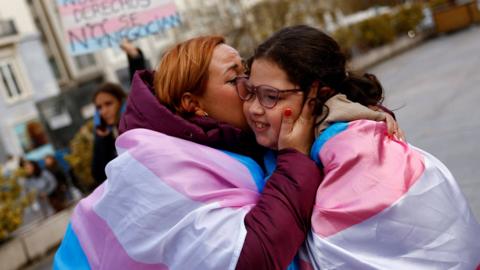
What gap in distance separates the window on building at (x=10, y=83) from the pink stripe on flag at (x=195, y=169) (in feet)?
102

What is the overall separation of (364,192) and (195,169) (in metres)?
0.43

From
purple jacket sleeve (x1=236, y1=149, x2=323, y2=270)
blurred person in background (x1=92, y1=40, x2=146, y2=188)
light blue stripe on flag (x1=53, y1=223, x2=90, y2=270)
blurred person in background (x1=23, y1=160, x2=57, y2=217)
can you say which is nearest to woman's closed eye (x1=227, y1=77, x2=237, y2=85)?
purple jacket sleeve (x1=236, y1=149, x2=323, y2=270)

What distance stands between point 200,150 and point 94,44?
11.9ft

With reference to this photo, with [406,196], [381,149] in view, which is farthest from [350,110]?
[406,196]

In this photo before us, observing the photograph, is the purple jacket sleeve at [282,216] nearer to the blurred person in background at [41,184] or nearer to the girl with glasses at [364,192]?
the girl with glasses at [364,192]

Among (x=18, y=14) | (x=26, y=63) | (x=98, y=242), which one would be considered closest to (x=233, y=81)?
(x=98, y=242)

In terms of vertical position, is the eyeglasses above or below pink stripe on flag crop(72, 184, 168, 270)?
above

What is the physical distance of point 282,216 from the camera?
139 centimetres

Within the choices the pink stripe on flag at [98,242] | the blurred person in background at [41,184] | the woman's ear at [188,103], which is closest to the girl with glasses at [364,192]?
the woman's ear at [188,103]

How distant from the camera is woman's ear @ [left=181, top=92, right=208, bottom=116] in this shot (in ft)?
5.54

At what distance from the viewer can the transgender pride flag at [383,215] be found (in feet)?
4.36

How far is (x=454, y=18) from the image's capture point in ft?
71.4

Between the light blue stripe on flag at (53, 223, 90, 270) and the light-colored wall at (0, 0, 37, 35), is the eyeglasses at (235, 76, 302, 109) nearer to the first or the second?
the light blue stripe on flag at (53, 223, 90, 270)

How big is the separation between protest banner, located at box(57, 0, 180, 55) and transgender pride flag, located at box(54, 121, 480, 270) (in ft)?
11.0
